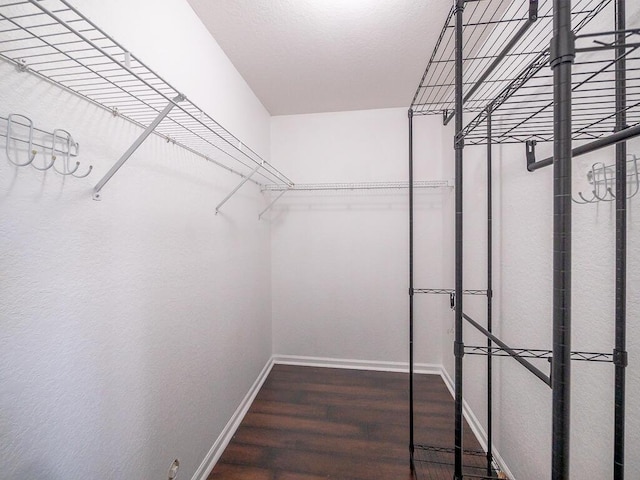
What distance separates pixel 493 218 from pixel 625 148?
826 millimetres

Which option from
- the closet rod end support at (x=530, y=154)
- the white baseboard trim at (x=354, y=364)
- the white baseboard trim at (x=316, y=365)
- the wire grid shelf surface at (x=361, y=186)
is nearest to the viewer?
the closet rod end support at (x=530, y=154)

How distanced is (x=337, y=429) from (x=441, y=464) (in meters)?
0.65

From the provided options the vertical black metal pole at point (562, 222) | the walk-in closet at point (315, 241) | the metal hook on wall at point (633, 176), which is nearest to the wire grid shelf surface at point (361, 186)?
the walk-in closet at point (315, 241)

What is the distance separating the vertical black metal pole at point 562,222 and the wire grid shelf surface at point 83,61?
87cm

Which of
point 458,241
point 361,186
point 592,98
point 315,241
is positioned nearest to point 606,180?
point 592,98

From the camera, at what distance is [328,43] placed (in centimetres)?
163

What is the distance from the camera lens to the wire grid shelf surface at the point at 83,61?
56cm

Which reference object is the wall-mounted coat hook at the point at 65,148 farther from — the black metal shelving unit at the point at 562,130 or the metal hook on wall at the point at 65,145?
the black metal shelving unit at the point at 562,130

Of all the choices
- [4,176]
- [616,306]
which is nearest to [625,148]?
[616,306]

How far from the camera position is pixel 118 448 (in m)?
0.96

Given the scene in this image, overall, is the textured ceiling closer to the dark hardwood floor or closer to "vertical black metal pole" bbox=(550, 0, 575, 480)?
"vertical black metal pole" bbox=(550, 0, 575, 480)

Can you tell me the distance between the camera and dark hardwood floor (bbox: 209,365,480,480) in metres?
1.52

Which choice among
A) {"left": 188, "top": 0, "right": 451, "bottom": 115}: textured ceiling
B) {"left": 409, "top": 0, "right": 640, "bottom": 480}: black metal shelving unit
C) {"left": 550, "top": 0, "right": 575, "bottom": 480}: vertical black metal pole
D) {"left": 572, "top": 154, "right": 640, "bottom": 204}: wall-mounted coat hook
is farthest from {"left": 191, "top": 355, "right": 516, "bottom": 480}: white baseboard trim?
{"left": 188, "top": 0, "right": 451, "bottom": 115}: textured ceiling

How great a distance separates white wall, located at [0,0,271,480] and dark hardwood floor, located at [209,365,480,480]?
277 mm
